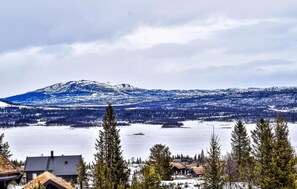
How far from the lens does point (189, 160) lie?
390 ft

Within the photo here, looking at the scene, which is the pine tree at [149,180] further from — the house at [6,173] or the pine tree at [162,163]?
the pine tree at [162,163]

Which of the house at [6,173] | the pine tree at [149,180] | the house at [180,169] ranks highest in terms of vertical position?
the house at [6,173]

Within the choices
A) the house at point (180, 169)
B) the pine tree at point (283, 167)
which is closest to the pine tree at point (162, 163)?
the house at point (180, 169)

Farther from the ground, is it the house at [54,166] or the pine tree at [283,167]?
the pine tree at [283,167]

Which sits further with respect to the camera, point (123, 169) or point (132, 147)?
point (132, 147)

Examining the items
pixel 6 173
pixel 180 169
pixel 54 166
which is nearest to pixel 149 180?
pixel 6 173

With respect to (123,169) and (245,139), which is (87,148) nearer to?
(245,139)

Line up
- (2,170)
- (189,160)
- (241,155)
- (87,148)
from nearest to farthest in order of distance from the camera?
(2,170) < (241,155) < (189,160) < (87,148)

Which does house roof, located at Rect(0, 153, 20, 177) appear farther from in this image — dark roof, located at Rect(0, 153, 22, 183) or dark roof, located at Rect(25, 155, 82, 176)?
dark roof, located at Rect(25, 155, 82, 176)

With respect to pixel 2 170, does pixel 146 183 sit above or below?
below

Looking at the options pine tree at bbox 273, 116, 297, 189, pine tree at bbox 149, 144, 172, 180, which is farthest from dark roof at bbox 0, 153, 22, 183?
pine tree at bbox 149, 144, 172, 180

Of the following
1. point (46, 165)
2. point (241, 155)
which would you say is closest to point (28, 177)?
point (46, 165)

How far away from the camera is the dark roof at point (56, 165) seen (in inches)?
3007

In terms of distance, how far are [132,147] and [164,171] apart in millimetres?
100533
